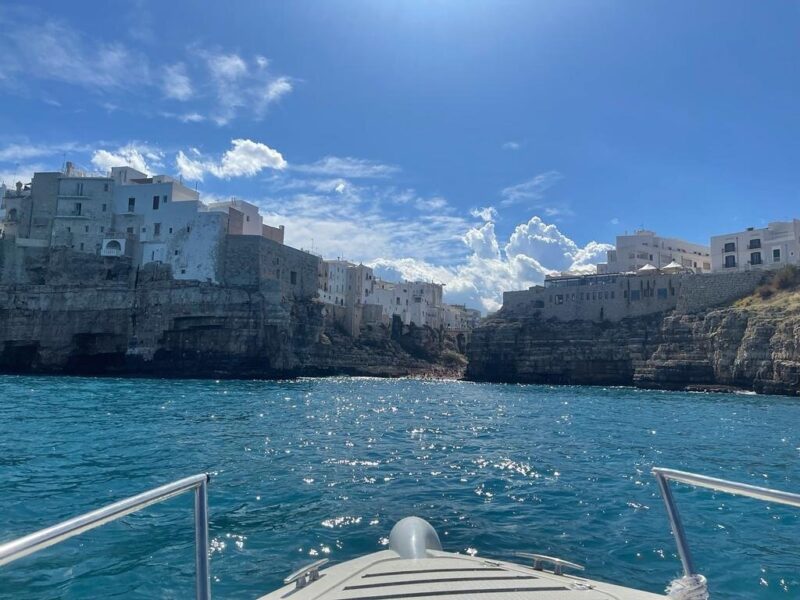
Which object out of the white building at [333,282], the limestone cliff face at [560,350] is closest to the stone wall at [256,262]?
the white building at [333,282]

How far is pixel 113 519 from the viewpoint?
2.62 m

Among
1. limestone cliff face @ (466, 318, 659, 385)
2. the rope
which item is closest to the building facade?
limestone cliff face @ (466, 318, 659, 385)

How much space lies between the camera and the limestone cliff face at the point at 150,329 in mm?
56375

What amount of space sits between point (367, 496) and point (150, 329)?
52.6m

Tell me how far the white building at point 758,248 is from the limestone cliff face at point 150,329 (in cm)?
4733

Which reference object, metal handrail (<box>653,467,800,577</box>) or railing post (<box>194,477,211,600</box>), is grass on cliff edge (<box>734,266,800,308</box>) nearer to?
metal handrail (<box>653,467,800,577</box>)

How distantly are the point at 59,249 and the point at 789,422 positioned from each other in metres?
62.0

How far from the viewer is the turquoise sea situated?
21.2ft

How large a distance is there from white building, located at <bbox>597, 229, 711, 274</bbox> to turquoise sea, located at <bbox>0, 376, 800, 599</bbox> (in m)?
54.8

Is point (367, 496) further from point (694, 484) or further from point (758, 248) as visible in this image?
point (758, 248)

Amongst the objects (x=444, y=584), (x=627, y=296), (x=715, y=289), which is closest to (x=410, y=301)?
(x=627, y=296)

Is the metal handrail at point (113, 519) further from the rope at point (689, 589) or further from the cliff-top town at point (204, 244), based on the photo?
the cliff-top town at point (204, 244)

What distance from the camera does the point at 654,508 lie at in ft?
30.5

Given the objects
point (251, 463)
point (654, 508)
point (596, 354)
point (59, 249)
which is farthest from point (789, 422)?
point (59, 249)
